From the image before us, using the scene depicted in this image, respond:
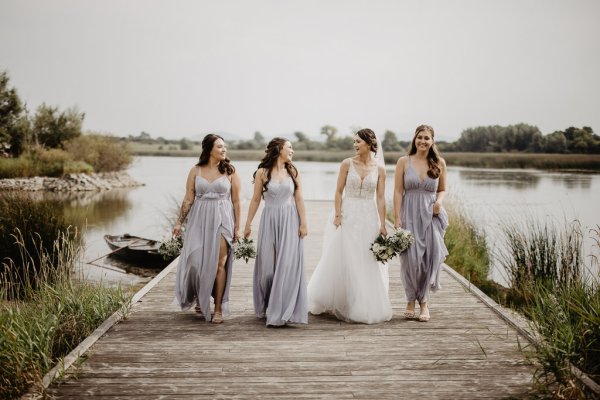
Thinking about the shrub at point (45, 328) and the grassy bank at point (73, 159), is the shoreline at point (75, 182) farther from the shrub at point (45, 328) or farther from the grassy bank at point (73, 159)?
the shrub at point (45, 328)

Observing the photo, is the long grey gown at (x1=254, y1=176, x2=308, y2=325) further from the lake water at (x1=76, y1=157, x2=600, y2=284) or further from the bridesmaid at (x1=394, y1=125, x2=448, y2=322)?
the lake water at (x1=76, y1=157, x2=600, y2=284)

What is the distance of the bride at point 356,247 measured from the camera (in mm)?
5270

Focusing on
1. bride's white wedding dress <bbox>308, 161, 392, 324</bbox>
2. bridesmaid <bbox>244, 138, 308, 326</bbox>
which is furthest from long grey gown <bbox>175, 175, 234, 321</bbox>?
bride's white wedding dress <bbox>308, 161, 392, 324</bbox>

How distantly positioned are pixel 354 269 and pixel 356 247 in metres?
0.23

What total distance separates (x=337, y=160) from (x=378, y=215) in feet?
222

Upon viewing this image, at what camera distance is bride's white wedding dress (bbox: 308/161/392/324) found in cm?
525

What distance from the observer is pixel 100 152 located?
3575cm

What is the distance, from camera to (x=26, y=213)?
9.36m

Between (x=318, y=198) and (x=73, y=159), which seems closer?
(x=318, y=198)

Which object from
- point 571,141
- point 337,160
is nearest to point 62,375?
point 571,141

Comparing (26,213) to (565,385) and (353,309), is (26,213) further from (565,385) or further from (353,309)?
(565,385)

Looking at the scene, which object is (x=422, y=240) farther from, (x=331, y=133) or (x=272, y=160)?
(x=331, y=133)

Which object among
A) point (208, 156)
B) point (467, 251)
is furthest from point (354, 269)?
point (467, 251)

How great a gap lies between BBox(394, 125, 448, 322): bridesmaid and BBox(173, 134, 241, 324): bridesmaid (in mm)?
1772
